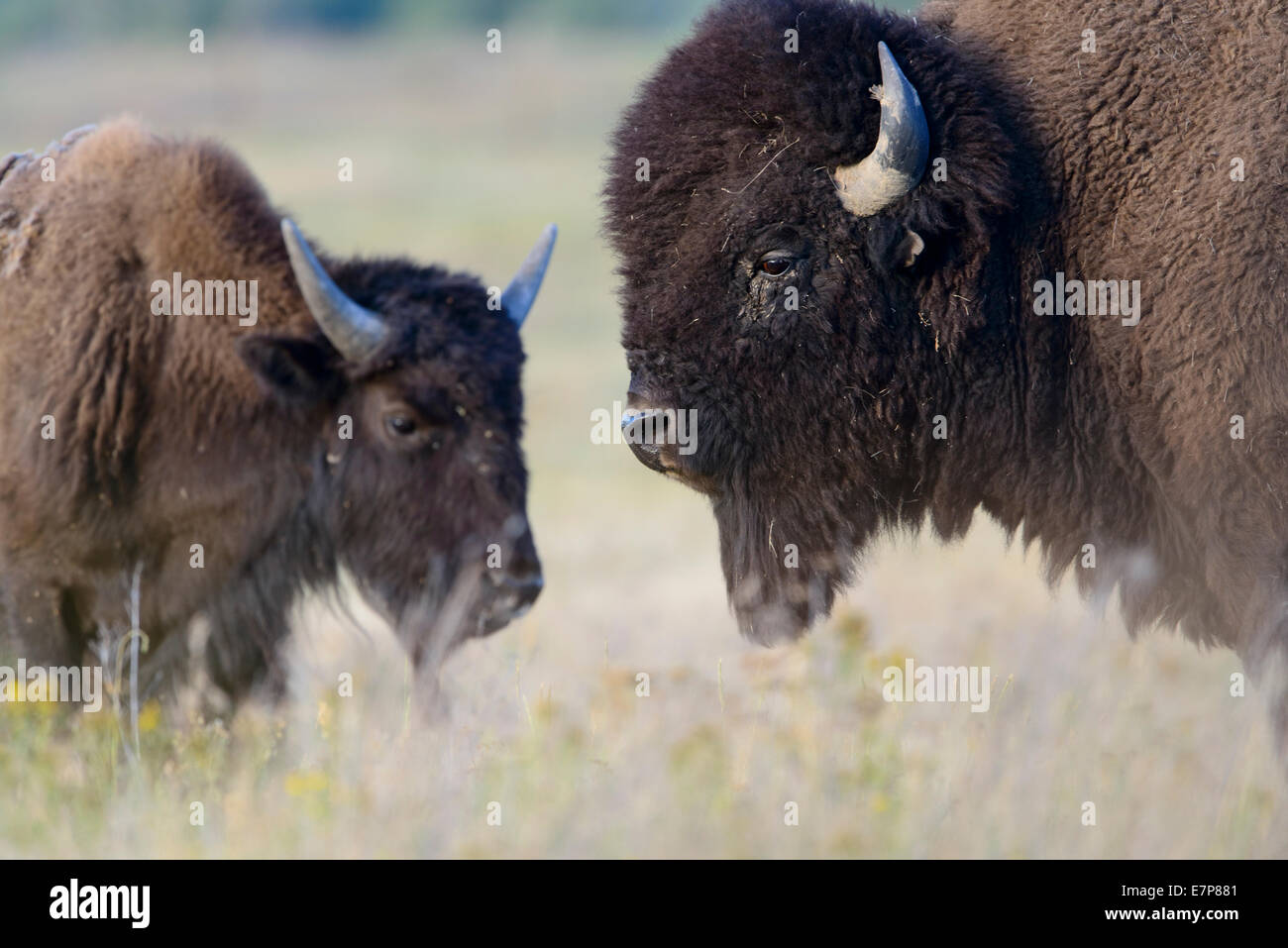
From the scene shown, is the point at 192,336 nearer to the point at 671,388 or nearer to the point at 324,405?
the point at 324,405

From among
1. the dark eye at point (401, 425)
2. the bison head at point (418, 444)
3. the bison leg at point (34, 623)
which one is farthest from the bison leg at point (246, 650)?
the dark eye at point (401, 425)

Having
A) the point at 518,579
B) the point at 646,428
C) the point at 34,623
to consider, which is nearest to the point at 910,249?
the point at 646,428

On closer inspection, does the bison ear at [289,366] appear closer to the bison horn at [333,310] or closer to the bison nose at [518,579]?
the bison horn at [333,310]

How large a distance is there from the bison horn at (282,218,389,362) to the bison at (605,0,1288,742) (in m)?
1.59

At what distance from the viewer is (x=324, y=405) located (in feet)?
19.4

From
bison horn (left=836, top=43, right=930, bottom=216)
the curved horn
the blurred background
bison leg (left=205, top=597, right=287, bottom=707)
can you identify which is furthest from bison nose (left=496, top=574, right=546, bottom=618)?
bison horn (left=836, top=43, right=930, bottom=216)

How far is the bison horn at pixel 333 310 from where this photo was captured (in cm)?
564

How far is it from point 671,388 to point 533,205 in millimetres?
28884

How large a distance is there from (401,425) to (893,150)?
2.51 metres

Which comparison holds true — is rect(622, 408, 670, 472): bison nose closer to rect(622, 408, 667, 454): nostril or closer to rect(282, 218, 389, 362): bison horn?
rect(622, 408, 667, 454): nostril

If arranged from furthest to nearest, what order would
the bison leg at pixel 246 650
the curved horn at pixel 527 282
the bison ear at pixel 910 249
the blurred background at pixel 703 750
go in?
the curved horn at pixel 527 282 → the bison leg at pixel 246 650 → the bison ear at pixel 910 249 → the blurred background at pixel 703 750

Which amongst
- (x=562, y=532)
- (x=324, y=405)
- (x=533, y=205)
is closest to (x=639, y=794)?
(x=324, y=405)

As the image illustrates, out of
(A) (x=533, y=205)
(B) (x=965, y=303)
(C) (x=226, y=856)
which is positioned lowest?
(C) (x=226, y=856)

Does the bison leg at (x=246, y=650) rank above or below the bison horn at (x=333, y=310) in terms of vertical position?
below
